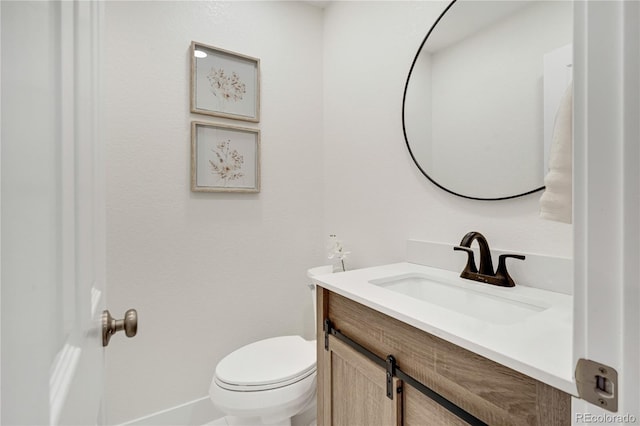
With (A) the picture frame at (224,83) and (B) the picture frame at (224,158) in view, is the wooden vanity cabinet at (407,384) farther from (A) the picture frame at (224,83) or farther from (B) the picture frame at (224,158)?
(A) the picture frame at (224,83)

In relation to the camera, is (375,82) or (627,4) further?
(375,82)

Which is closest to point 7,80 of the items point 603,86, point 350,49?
point 603,86

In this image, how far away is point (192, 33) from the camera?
1576mm

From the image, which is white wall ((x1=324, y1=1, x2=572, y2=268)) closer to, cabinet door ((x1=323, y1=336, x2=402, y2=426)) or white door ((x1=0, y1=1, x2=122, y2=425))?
cabinet door ((x1=323, y1=336, x2=402, y2=426))

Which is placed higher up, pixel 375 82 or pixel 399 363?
pixel 375 82

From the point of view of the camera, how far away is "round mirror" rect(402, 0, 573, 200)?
0.96 metres

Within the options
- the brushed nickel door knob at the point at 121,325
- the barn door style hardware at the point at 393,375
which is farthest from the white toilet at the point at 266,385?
the brushed nickel door knob at the point at 121,325

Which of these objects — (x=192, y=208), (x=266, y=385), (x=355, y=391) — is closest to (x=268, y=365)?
(x=266, y=385)

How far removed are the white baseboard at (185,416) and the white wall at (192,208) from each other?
29mm

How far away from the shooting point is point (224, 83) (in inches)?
65.3

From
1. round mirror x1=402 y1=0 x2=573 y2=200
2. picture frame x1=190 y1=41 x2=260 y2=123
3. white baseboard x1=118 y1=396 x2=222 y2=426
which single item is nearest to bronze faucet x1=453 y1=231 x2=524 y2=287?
round mirror x1=402 y1=0 x2=573 y2=200

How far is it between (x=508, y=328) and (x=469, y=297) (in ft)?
1.18

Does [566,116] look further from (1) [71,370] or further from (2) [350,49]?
(2) [350,49]

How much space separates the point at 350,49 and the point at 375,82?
32 centimetres
